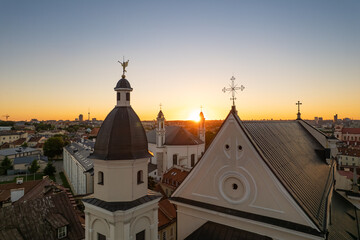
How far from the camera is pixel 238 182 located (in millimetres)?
10180

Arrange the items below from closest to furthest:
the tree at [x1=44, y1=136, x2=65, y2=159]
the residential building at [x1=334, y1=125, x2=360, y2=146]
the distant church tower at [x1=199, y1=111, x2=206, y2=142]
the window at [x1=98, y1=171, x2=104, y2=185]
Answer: the window at [x1=98, y1=171, x2=104, y2=185] → the distant church tower at [x1=199, y1=111, x2=206, y2=142] → the tree at [x1=44, y1=136, x2=65, y2=159] → the residential building at [x1=334, y1=125, x2=360, y2=146]

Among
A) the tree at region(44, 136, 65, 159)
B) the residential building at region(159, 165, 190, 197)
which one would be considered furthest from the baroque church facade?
the tree at region(44, 136, 65, 159)

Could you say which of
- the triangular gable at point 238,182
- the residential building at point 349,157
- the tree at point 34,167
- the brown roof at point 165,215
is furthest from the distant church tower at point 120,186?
the residential building at point 349,157

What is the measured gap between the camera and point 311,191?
10.3m

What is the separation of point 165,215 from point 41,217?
12435mm

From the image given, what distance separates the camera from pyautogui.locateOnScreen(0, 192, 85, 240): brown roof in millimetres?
14695

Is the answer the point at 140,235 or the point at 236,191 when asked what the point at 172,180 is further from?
the point at 236,191

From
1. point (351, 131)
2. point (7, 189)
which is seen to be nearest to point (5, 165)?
point (7, 189)

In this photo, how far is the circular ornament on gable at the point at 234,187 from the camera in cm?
995

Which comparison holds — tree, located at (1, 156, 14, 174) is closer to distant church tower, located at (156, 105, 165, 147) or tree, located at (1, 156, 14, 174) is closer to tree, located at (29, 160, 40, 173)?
tree, located at (29, 160, 40, 173)

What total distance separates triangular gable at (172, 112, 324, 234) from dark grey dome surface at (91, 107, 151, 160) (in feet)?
10.8

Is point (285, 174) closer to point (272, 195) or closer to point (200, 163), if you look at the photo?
point (272, 195)

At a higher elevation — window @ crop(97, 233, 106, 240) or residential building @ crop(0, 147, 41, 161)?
window @ crop(97, 233, 106, 240)

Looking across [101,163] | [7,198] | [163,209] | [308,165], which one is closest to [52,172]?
[7,198]
